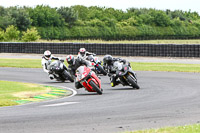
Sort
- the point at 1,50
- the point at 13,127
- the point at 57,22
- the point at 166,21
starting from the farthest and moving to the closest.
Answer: the point at 166,21, the point at 57,22, the point at 1,50, the point at 13,127

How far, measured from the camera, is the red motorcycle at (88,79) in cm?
1557

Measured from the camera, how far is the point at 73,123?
9344mm

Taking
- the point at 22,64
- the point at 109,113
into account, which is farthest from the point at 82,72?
the point at 22,64

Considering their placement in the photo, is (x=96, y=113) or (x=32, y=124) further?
(x=96, y=113)

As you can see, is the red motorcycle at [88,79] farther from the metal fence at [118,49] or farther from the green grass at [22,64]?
the metal fence at [118,49]

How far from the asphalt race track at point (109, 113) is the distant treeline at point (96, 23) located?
73.4 m

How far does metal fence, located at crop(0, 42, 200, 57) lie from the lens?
3603 centimetres

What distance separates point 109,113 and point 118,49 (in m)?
28.9

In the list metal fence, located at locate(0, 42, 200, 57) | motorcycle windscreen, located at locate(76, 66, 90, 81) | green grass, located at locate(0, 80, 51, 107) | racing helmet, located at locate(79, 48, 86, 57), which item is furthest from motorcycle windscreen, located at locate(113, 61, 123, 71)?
metal fence, located at locate(0, 42, 200, 57)

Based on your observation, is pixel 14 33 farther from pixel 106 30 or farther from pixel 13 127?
pixel 13 127

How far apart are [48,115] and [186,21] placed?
12316 centimetres

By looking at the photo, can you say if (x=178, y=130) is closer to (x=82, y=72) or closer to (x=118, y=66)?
(x=82, y=72)

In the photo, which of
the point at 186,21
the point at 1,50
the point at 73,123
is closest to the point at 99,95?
the point at 73,123

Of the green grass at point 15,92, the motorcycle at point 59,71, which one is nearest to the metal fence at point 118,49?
the motorcycle at point 59,71
